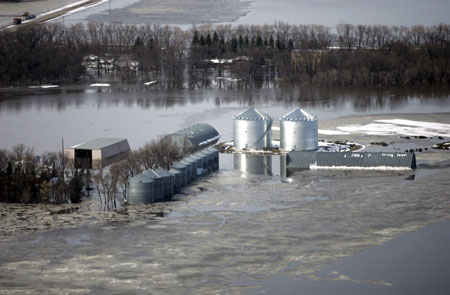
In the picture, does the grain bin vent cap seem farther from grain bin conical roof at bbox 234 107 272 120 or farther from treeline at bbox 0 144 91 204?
grain bin conical roof at bbox 234 107 272 120

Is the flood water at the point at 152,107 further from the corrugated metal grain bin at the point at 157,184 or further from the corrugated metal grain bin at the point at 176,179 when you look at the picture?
the corrugated metal grain bin at the point at 157,184

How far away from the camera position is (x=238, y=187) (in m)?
25.2

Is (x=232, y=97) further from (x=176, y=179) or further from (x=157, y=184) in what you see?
(x=157, y=184)

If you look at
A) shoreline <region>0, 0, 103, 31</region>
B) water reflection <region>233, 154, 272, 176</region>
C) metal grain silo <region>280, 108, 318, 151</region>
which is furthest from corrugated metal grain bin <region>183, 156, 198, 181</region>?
shoreline <region>0, 0, 103, 31</region>

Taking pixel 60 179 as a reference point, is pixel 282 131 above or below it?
above

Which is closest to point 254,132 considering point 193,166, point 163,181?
point 193,166

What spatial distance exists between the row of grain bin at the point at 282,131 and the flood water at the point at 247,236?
1.46 metres

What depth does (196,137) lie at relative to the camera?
31.6 metres

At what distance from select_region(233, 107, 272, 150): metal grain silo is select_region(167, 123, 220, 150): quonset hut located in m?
1.33

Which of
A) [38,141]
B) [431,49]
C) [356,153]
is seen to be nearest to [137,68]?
[431,49]

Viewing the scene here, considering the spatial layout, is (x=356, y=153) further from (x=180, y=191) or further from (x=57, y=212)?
(x=57, y=212)

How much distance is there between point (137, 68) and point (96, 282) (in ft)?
169

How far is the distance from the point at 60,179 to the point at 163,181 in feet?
9.54

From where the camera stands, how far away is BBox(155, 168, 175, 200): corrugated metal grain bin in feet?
78.6
